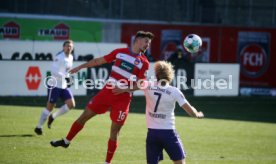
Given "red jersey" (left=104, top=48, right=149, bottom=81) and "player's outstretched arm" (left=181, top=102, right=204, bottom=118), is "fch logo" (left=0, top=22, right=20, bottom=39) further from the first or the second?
"player's outstretched arm" (left=181, top=102, right=204, bottom=118)

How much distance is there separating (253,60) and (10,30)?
1241 centimetres

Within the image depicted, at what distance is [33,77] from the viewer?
25.4 m

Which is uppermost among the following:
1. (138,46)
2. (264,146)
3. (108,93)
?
(138,46)

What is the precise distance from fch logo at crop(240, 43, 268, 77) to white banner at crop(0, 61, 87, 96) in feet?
40.8

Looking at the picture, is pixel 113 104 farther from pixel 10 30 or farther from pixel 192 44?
pixel 10 30

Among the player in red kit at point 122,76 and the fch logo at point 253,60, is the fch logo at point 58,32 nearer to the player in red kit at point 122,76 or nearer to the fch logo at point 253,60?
the fch logo at point 253,60

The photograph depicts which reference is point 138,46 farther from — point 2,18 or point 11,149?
point 2,18

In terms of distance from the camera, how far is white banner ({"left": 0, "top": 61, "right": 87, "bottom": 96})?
82.2 ft

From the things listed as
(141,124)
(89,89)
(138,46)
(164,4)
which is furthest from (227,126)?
(164,4)

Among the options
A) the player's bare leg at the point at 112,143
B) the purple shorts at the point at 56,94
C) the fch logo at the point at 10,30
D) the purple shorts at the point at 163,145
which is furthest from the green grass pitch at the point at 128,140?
the fch logo at the point at 10,30

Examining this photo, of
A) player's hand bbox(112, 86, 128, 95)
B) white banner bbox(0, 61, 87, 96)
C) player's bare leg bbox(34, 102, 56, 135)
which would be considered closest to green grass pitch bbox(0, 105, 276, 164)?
player's bare leg bbox(34, 102, 56, 135)

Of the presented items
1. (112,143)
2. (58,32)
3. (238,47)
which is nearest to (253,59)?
(238,47)

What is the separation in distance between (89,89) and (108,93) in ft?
46.2

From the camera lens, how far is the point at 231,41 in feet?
115
